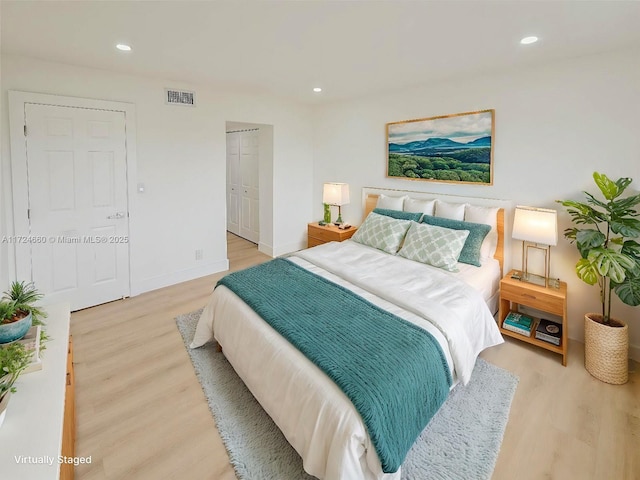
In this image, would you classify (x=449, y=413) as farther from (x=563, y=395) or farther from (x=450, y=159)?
(x=450, y=159)

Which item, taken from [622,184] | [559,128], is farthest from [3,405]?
[559,128]

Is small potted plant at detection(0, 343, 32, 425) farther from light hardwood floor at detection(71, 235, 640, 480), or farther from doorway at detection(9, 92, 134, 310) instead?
doorway at detection(9, 92, 134, 310)

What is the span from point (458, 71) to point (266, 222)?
3.37 meters

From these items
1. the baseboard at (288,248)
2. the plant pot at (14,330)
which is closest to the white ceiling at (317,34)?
the plant pot at (14,330)

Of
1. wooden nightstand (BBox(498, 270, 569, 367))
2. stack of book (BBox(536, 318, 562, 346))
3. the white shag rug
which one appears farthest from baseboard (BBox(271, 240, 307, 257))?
stack of book (BBox(536, 318, 562, 346))

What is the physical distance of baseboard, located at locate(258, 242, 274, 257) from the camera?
5367 millimetres

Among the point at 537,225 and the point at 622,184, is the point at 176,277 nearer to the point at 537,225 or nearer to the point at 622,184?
the point at 537,225

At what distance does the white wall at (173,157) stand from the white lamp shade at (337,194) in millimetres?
827

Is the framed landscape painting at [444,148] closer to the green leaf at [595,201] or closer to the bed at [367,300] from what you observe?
the bed at [367,300]

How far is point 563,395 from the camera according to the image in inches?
91.6

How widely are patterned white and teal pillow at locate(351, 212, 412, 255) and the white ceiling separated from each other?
1.49 metres

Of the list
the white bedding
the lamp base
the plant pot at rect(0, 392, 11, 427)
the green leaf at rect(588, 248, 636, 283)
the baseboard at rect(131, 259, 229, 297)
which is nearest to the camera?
the plant pot at rect(0, 392, 11, 427)

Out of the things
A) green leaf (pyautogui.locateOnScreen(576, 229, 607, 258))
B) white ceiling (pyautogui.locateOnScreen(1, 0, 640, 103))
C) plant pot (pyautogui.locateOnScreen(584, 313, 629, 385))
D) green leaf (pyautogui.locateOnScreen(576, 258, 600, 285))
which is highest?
white ceiling (pyautogui.locateOnScreen(1, 0, 640, 103))

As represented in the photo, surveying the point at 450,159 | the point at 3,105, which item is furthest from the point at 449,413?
A: the point at 3,105
